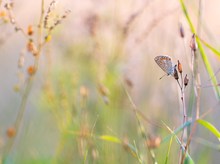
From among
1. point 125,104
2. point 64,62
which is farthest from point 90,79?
Result: point 125,104

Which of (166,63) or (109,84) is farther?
(109,84)

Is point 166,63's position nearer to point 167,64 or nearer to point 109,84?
point 167,64

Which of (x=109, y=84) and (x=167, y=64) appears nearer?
(x=167, y=64)

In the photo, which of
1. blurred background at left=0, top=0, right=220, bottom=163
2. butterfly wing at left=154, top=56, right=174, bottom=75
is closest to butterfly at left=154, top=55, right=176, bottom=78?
butterfly wing at left=154, top=56, right=174, bottom=75

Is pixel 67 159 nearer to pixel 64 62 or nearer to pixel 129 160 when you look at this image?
pixel 129 160

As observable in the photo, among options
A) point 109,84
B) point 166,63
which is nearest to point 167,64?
point 166,63

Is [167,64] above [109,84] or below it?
above

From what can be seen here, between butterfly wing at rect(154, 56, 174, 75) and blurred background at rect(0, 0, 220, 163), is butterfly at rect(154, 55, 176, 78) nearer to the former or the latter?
butterfly wing at rect(154, 56, 174, 75)

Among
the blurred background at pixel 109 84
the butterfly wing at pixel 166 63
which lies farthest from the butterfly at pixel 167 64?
the blurred background at pixel 109 84

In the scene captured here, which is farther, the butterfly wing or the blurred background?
the blurred background
